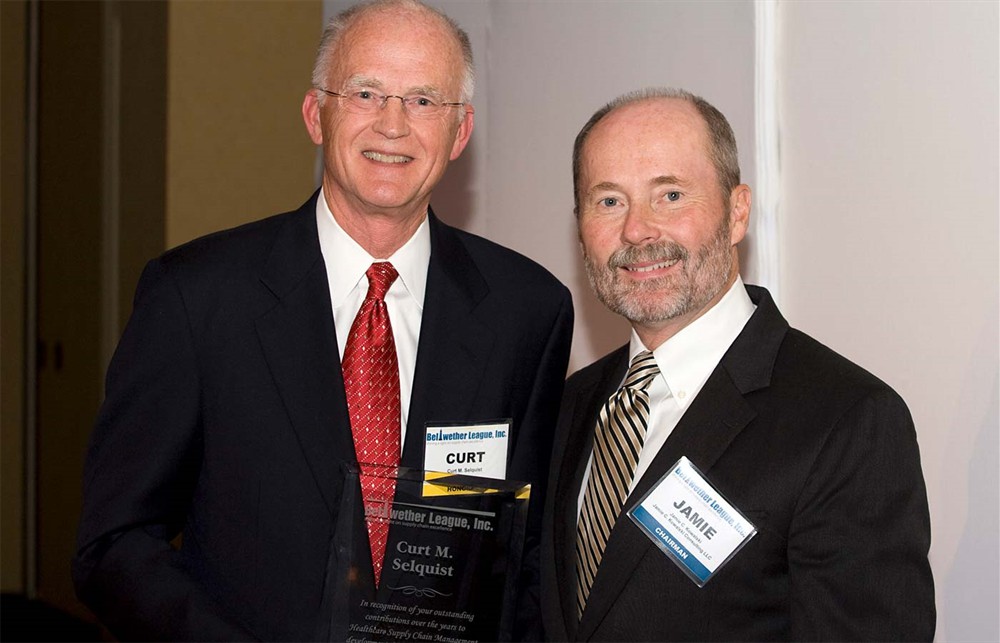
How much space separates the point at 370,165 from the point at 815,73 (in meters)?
1.25

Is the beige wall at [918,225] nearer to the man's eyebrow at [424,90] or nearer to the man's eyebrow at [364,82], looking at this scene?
the man's eyebrow at [424,90]

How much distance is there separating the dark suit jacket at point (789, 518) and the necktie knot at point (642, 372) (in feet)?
0.52

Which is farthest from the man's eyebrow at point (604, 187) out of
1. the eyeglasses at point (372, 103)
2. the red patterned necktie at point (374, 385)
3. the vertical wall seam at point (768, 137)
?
the vertical wall seam at point (768, 137)

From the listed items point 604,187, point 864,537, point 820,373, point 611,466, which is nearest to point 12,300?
point 604,187

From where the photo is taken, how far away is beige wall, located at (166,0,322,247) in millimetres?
5891

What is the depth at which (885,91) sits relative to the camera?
2.67 m

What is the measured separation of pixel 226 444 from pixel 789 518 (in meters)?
1.07

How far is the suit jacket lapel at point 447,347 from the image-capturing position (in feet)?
7.36

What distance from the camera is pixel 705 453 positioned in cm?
208

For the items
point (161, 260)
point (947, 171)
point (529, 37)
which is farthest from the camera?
point (529, 37)

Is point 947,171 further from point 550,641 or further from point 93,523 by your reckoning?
point 93,523

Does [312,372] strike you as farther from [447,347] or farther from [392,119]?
[392,119]

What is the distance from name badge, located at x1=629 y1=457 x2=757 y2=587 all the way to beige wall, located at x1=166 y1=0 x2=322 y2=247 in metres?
4.37

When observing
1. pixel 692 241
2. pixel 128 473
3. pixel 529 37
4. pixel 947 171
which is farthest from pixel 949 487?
pixel 529 37
